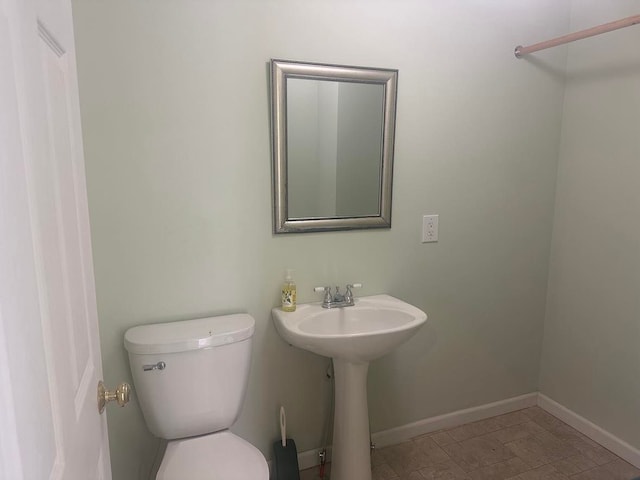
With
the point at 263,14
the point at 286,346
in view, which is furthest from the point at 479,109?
the point at 286,346

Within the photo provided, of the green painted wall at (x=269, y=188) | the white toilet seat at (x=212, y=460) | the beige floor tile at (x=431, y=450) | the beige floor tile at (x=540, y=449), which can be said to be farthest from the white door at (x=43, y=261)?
the beige floor tile at (x=540, y=449)

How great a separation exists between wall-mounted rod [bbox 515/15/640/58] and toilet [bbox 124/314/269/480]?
180 centimetres

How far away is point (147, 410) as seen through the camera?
4.97 feet

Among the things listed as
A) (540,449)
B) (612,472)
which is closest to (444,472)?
(540,449)

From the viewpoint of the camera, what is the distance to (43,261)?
56 cm

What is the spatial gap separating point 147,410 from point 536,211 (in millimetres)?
2077

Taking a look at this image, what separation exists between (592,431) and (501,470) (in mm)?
613

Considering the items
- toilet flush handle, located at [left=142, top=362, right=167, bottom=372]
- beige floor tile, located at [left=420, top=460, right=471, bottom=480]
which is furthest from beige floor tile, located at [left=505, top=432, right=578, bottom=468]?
toilet flush handle, located at [left=142, top=362, right=167, bottom=372]

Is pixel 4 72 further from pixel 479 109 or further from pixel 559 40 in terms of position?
pixel 559 40

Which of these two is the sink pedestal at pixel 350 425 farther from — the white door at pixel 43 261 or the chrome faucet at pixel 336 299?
the white door at pixel 43 261

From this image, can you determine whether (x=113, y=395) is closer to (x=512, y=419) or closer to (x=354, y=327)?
(x=354, y=327)

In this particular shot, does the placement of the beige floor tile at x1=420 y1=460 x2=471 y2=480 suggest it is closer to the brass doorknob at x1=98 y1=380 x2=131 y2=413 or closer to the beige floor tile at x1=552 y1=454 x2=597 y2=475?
the beige floor tile at x1=552 y1=454 x2=597 y2=475

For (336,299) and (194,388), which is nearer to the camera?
(194,388)

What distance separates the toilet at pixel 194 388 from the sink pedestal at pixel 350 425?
0.41 metres
